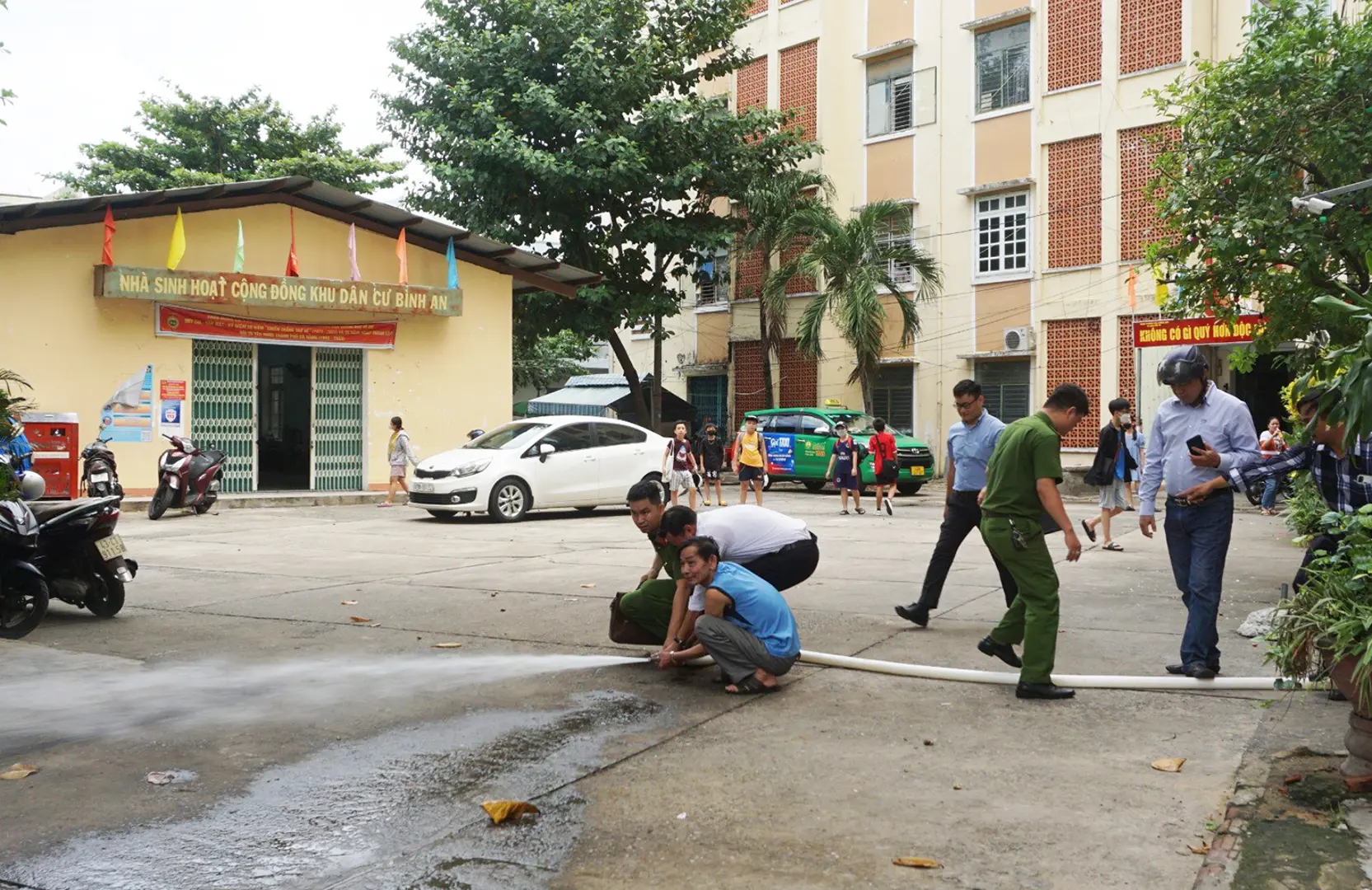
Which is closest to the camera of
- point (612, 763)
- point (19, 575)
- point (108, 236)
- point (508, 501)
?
point (612, 763)

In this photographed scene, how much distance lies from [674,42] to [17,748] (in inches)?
1005

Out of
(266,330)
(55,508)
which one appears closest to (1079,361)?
(266,330)

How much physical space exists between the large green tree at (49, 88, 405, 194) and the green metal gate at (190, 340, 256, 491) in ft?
46.5

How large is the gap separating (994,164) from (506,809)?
2547 cm

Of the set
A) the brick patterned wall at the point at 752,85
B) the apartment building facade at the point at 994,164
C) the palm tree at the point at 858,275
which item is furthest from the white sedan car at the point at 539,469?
the brick patterned wall at the point at 752,85

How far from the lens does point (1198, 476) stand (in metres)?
6.23

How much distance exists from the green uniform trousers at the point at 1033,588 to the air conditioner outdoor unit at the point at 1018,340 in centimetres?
2120

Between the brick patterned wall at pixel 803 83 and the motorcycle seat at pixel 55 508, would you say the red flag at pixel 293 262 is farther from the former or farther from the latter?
the brick patterned wall at pixel 803 83

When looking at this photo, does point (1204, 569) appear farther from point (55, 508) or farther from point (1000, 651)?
point (55, 508)

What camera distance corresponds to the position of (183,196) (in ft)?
63.6

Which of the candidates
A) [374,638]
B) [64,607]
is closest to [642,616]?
[374,638]

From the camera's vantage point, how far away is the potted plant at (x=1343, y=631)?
13.8 ft

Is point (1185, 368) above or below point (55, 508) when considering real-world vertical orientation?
above

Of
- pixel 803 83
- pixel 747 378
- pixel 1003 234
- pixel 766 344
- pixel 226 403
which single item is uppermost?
pixel 803 83
